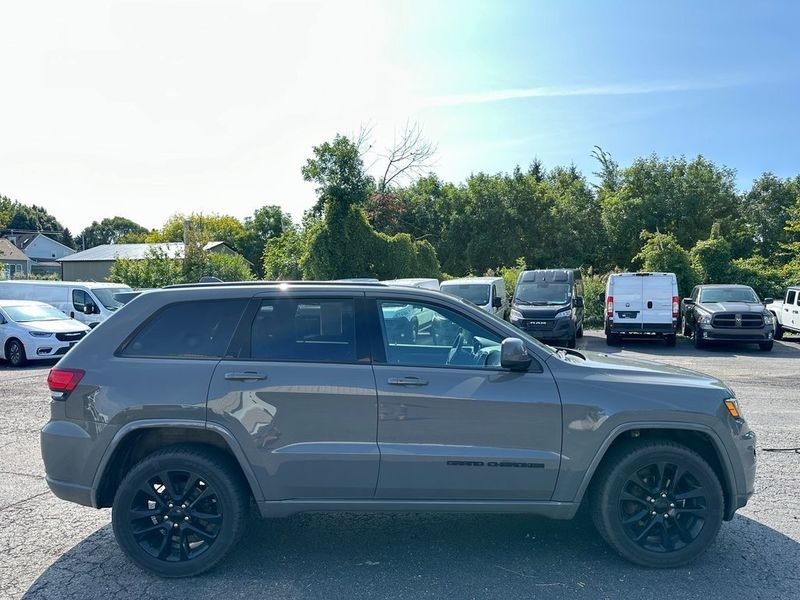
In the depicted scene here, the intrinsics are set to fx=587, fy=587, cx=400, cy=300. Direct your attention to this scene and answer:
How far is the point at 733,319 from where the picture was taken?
1598 cm

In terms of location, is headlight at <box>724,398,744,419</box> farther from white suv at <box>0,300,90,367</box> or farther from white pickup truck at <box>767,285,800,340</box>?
white pickup truck at <box>767,285,800,340</box>

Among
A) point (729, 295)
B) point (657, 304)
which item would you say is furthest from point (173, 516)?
point (729, 295)

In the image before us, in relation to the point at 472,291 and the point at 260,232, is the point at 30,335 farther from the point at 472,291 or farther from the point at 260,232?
the point at 260,232

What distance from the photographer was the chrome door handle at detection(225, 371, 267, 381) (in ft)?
12.3

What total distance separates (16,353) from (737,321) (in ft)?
60.1

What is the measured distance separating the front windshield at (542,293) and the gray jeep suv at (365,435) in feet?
Result: 43.2

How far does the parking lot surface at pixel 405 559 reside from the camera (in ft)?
11.7

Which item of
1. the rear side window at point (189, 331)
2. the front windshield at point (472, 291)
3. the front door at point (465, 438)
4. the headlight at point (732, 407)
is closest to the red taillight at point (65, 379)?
the rear side window at point (189, 331)

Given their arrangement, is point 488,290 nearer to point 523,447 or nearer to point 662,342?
point 662,342

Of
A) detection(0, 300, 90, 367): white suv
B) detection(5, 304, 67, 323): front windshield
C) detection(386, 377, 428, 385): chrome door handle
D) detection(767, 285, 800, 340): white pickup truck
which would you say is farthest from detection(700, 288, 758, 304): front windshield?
detection(5, 304, 67, 323): front windshield

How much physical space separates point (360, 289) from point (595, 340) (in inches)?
659

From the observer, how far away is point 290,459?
3.71 m

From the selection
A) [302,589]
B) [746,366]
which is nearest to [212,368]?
[302,589]

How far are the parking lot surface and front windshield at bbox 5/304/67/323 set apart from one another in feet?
34.8
